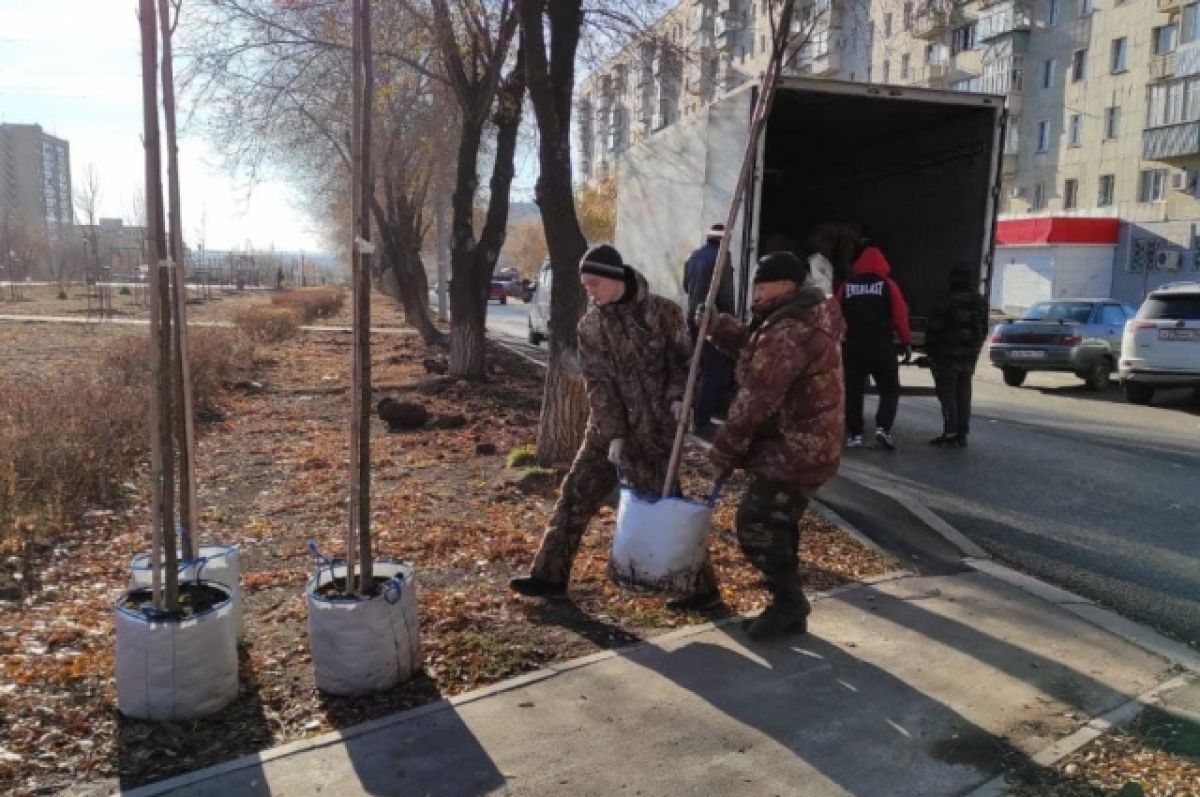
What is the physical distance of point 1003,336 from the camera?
15.8 metres

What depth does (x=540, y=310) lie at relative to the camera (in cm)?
1966

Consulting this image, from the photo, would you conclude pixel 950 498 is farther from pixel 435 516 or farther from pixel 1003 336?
pixel 1003 336

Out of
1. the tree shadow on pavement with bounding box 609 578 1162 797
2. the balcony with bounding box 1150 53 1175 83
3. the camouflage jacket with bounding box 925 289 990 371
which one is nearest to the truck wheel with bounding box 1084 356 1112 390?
the camouflage jacket with bounding box 925 289 990 371

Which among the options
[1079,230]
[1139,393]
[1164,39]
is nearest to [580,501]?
[1139,393]

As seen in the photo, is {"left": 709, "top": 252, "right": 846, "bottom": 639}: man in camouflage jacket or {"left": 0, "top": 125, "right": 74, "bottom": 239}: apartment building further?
{"left": 0, "top": 125, "right": 74, "bottom": 239}: apartment building

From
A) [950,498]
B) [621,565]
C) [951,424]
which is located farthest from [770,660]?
[951,424]

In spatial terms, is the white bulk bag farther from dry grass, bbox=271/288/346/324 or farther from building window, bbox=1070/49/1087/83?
building window, bbox=1070/49/1087/83

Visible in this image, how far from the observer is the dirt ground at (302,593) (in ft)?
10.6

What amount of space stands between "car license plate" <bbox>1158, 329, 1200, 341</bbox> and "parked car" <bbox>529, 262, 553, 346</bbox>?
33.9ft

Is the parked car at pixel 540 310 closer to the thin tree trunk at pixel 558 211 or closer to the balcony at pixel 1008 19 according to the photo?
the thin tree trunk at pixel 558 211

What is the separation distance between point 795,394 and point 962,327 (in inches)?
219

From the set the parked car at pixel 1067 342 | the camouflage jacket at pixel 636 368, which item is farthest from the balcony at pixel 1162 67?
the camouflage jacket at pixel 636 368

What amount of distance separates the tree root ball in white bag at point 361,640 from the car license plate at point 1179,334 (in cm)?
1266

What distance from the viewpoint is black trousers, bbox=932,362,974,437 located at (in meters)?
8.73
